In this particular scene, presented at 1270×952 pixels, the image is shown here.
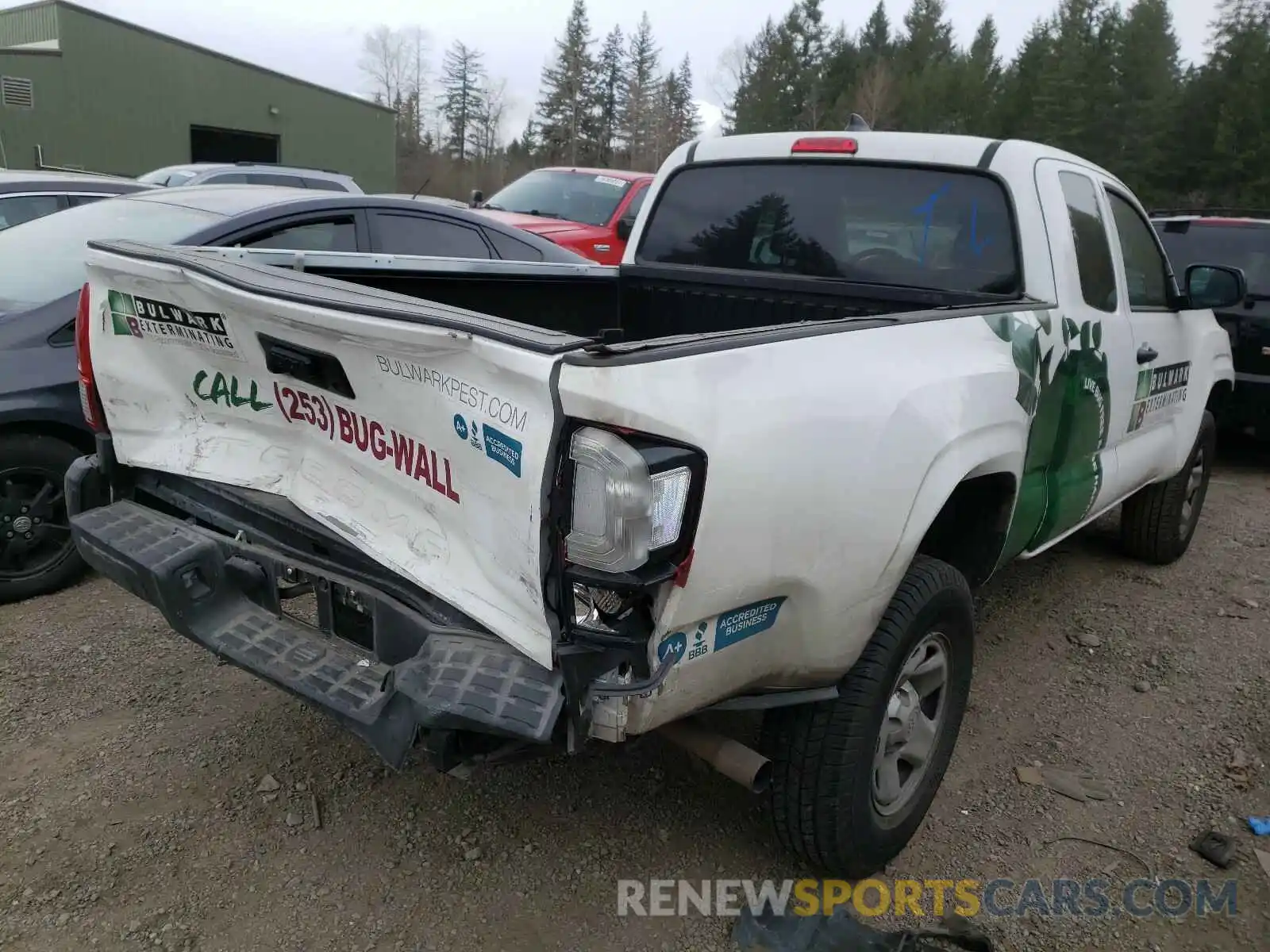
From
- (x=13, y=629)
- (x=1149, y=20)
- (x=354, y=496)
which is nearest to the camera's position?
(x=354, y=496)

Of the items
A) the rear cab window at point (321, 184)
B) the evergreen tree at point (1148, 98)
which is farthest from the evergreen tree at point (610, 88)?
the rear cab window at point (321, 184)

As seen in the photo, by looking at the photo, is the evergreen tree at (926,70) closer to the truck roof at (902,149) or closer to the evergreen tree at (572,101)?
the evergreen tree at (572,101)

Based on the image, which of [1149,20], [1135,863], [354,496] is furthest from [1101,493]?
[1149,20]

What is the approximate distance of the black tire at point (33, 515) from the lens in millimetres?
3957

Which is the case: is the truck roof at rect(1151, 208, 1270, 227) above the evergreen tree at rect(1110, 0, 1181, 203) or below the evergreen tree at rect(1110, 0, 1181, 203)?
below

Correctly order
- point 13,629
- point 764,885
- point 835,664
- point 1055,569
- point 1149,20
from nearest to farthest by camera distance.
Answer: point 835,664 → point 764,885 → point 13,629 → point 1055,569 → point 1149,20

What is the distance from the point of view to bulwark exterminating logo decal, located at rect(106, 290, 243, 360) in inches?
104

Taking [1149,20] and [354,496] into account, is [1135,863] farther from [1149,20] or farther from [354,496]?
[1149,20]

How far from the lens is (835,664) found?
229cm

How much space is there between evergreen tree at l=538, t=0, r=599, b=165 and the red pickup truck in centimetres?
5957

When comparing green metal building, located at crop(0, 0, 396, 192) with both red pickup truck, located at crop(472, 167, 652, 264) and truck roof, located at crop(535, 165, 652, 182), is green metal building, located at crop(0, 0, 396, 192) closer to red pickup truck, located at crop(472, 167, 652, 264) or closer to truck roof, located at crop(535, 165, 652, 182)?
red pickup truck, located at crop(472, 167, 652, 264)

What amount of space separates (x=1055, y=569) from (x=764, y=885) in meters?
3.26
